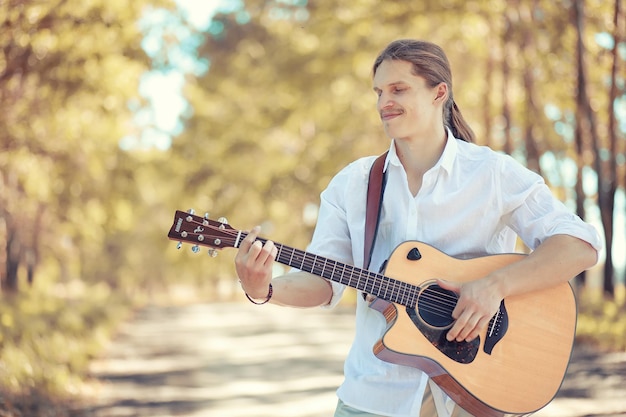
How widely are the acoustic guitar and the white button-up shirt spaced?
0.24 ft

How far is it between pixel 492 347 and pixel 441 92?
1.02 m

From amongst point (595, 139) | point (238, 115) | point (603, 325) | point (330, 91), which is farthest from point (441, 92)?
point (238, 115)

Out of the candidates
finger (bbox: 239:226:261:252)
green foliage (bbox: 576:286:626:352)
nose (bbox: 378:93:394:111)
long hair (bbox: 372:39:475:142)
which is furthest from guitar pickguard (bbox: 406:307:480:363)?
green foliage (bbox: 576:286:626:352)

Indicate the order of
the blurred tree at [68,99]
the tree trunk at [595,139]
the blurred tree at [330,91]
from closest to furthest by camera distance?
the blurred tree at [68,99]
the tree trunk at [595,139]
the blurred tree at [330,91]

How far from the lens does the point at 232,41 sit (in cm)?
2584

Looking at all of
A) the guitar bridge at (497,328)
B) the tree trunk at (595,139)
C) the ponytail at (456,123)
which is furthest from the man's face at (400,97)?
the tree trunk at (595,139)

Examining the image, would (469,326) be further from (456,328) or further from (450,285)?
(450,285)

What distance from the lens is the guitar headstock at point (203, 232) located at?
3.62 meters

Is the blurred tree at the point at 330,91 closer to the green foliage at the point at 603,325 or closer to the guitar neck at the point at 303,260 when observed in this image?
the green foliage at the point at 603,325

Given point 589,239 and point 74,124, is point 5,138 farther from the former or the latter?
point 589,239

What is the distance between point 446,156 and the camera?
148 inches

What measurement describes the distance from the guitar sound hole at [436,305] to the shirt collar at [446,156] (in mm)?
471

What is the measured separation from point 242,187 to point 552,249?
29.7m

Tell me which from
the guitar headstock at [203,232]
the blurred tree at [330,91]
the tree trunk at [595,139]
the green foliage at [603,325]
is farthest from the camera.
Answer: the blurred tree at [330,91]
